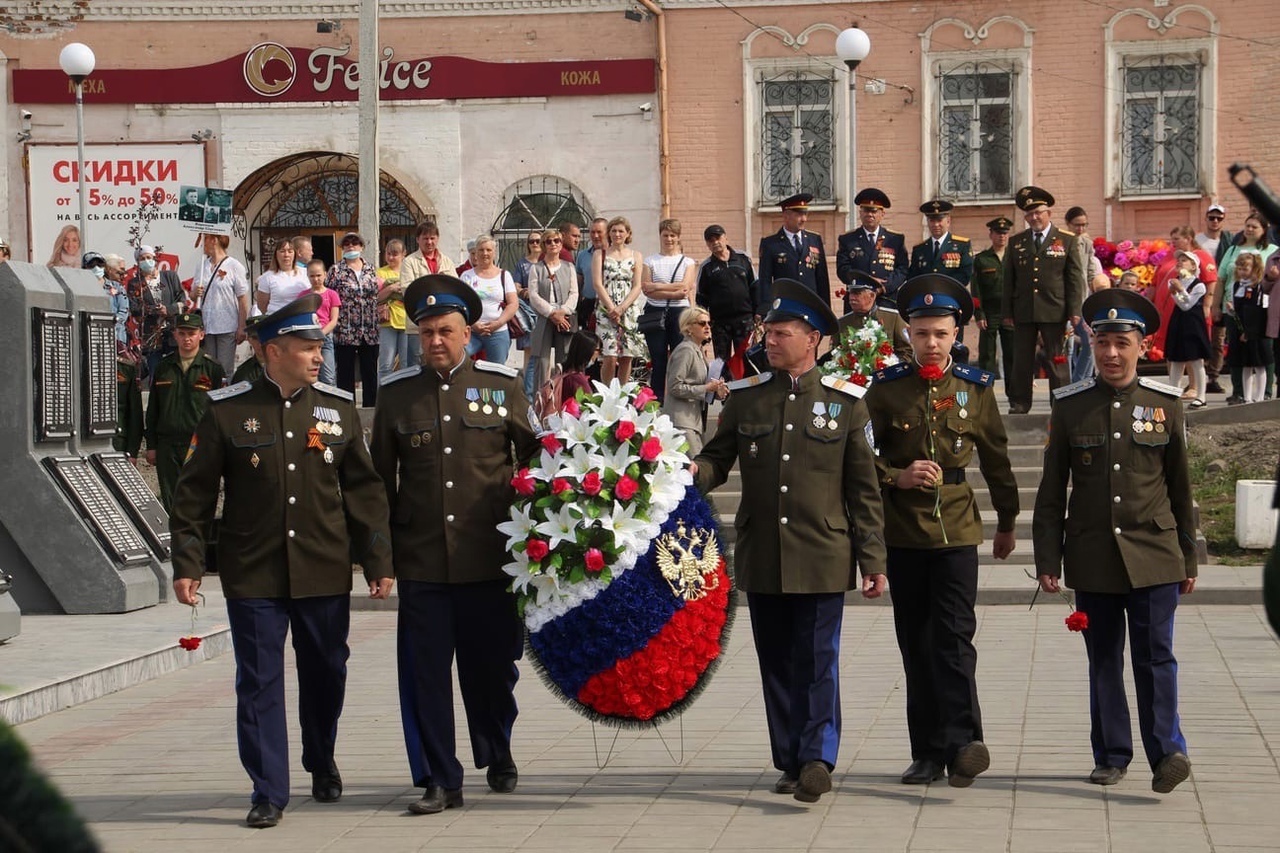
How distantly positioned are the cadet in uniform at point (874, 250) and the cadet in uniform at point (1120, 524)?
9433 millimetres

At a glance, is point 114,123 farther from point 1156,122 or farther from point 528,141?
point 1156,122

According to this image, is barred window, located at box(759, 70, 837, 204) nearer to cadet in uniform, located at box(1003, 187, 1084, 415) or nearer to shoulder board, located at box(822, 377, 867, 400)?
cadet in uniform, located at box(1003, 187, 1084, 415)

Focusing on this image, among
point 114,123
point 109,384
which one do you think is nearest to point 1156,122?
point 114,123

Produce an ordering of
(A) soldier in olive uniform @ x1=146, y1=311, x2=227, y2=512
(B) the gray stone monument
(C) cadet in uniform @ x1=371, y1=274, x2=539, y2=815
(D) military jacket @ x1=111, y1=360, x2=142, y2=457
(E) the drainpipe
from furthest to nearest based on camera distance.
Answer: (E) the drainpipe < (D) military jacket @ x1=111, y1=360, x2=142, y2=457 < (A) soldier in olive uniform @ x1=146, y1=311, x2=227, y2=512 < (B) the gray stone monument < (C) cadet in uniform @ x1=371, y1=274, x2=539, y2=815

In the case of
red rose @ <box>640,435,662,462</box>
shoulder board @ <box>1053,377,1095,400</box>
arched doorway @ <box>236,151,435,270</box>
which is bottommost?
red rose @ <box>640,435,662,462</box>

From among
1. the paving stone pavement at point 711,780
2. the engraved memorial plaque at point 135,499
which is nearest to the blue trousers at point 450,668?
the paving stone pavement at point 711,780

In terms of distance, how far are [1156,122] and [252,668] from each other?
841 inches

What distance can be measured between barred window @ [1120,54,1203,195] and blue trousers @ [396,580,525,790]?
20.4 m

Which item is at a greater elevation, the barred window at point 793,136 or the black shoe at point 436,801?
the barred window at point 793,136

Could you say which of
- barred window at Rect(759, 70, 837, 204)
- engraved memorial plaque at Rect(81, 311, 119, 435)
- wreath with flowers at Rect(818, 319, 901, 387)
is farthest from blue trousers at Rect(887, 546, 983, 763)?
barred window at Rect(759, 70, 837, 204)

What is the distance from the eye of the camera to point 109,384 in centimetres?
1307

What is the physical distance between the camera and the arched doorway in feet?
90.5

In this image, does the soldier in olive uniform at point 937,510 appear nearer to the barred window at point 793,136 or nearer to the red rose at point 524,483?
the red rose at point 524,483

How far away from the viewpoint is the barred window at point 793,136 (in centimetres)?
2641
